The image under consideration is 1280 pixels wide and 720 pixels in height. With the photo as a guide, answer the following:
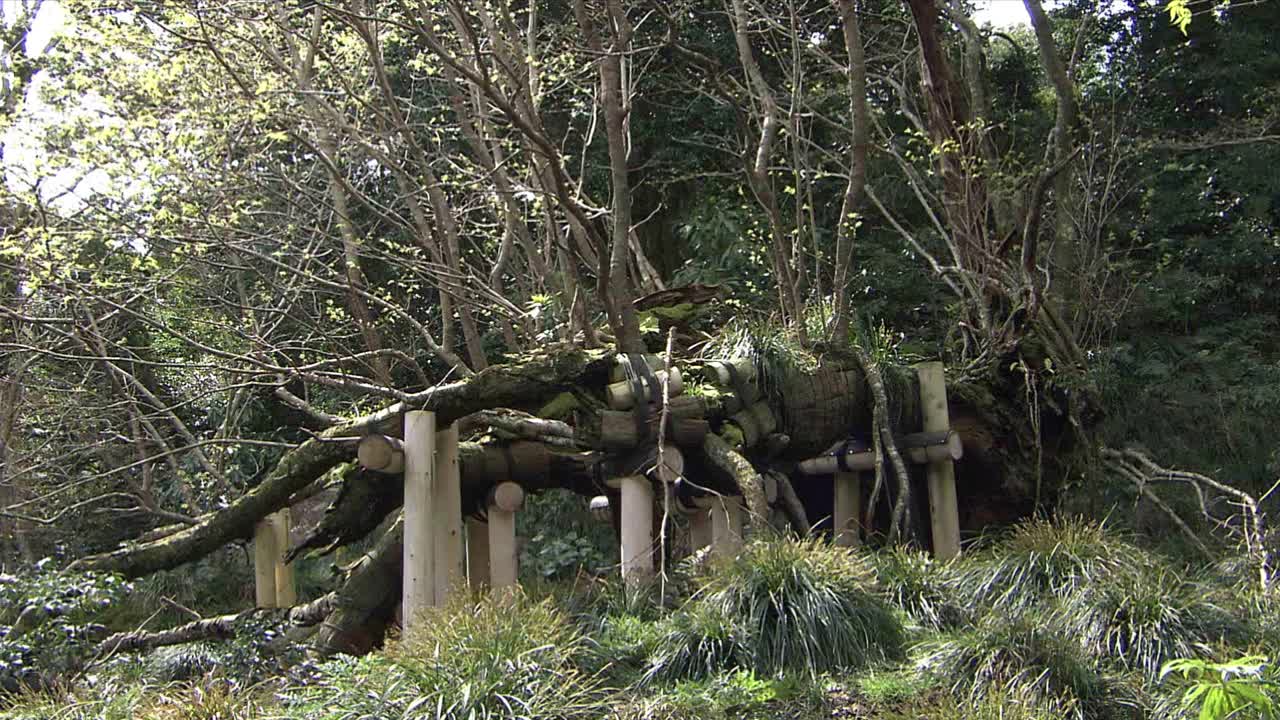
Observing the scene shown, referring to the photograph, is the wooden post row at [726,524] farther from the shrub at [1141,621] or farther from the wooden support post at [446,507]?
the shrub at [1141,621]

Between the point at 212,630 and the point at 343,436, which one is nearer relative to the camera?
the point at 343,436

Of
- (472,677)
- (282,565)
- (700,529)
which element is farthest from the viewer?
(700,529)

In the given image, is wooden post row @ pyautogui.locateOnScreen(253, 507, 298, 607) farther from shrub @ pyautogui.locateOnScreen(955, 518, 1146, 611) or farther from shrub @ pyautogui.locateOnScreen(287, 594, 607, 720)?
shrub @ pyautogui.locateOnScreen(955, 518, 1146, 611)

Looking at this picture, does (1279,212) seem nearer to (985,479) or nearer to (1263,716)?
(985,479)

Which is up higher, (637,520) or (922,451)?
(922,451)

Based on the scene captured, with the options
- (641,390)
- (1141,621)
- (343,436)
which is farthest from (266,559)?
(1141,621)

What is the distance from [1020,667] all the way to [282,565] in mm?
5192

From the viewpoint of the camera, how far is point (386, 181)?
1323cm

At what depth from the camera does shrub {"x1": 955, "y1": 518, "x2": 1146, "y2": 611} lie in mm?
→ 6492

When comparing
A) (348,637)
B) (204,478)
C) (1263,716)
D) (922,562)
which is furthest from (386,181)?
(1263,716)

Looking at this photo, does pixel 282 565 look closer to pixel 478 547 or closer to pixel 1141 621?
pixel 478 547

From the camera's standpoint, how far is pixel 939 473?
8617 millimetres

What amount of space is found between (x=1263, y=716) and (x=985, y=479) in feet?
15.7

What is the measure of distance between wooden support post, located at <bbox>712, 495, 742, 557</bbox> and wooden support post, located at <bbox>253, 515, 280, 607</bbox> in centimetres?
290
